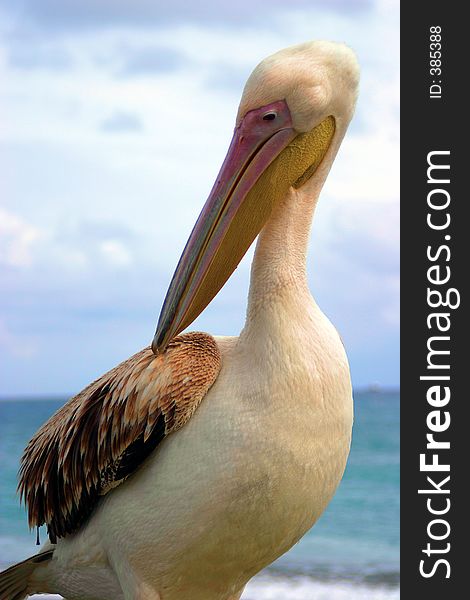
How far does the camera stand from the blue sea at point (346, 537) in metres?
11.0

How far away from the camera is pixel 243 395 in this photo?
3557 mm

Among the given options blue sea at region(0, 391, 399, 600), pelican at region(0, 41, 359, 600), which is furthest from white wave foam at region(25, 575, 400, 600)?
pelican at region(0, 41, 359, 600)

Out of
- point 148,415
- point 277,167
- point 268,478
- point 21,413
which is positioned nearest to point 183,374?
point 148,415

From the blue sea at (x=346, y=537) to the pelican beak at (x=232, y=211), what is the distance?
1.29 metres

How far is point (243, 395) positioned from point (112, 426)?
18.0 inches

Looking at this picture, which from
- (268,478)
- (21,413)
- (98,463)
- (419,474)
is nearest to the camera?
(268,478)

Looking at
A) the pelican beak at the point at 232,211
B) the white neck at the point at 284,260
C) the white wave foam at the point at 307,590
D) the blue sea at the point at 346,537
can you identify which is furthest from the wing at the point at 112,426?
the white wave foam at the point at 307,590

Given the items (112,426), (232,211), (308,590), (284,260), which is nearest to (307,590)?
(308,590)

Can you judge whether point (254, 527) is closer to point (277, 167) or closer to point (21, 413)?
point (277, 167)

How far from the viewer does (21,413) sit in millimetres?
37156

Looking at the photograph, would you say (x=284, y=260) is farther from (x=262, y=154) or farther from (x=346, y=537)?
(x=346, y=537)

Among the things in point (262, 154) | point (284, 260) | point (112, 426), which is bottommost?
point (112, 426)

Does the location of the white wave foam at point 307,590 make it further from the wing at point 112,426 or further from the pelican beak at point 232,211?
the pelican beak at point 232,211

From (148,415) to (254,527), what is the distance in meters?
0.49
